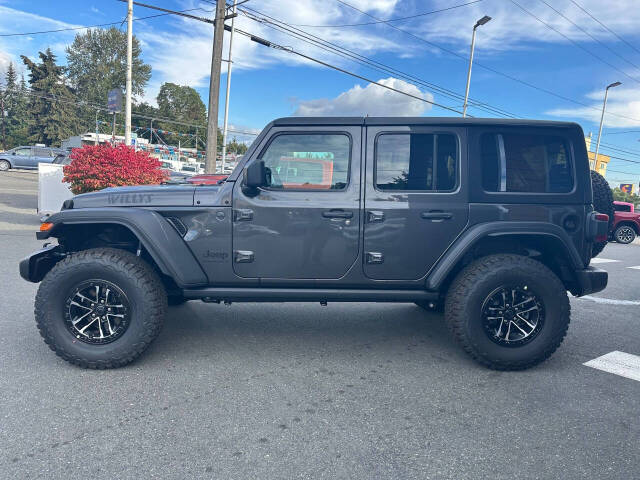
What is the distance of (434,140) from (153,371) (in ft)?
9.16

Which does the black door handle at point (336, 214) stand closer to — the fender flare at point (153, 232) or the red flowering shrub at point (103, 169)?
the fender flare at point (153, 232)

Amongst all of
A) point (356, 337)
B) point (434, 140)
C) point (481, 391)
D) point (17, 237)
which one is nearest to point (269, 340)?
point (356, 337)

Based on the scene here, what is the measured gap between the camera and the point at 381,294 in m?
3.53

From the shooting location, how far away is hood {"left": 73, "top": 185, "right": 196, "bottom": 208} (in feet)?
11.1

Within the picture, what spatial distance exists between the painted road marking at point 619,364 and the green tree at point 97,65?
Result: 87.0 meters

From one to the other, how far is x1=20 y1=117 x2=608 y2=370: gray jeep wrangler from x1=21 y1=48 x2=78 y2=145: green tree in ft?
241

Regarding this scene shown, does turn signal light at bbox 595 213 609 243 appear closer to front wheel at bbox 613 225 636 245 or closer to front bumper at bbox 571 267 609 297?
front bumper at bbox 571 267 609 297

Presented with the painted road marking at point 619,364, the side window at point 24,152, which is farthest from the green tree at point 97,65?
the painted road marking at point 619,364

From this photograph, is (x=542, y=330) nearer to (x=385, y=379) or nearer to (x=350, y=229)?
(x=385, y=379)

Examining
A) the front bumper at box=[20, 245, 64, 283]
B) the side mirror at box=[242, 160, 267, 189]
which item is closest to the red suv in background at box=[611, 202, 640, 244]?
the side mirror at box=[242, 160, 267, 189]

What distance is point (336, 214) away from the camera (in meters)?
3.41

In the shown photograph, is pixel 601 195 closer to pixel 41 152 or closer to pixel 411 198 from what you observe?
pixel 411 198

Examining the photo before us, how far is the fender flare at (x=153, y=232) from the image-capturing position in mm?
3293

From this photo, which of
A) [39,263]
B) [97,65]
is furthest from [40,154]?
[97,65]
